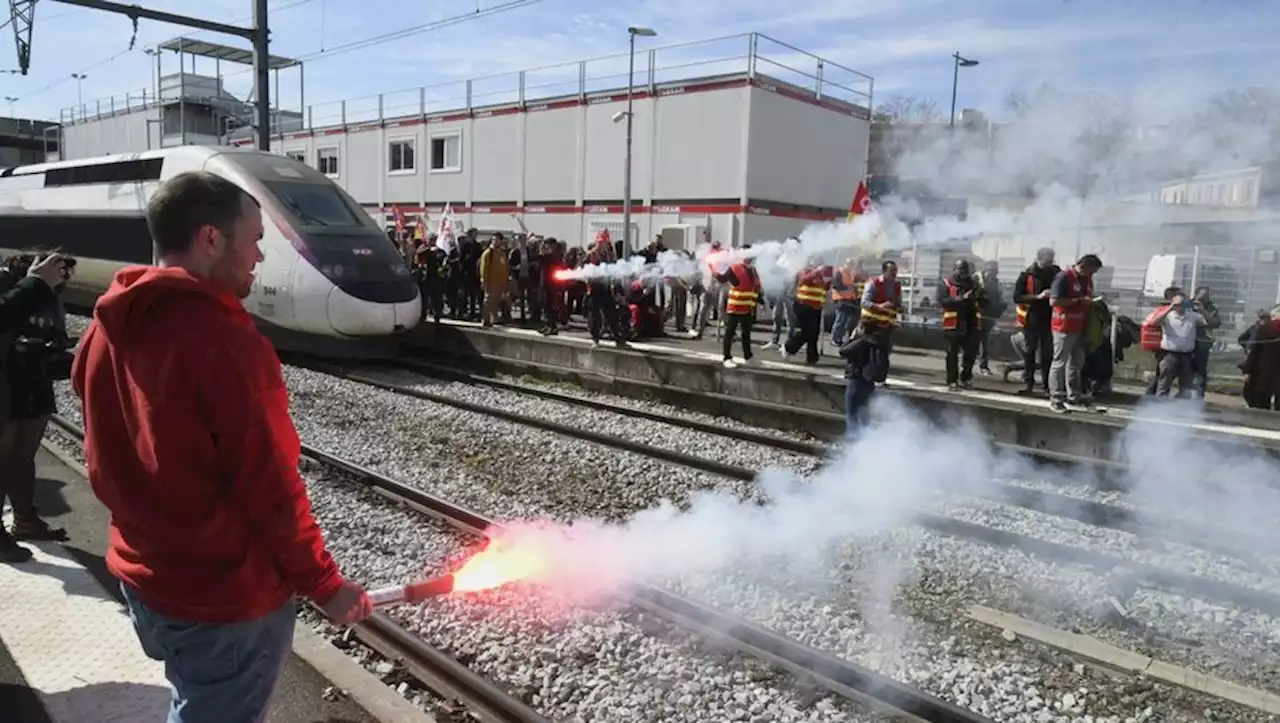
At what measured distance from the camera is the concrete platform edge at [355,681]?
3738 mm

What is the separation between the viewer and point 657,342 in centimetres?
1538

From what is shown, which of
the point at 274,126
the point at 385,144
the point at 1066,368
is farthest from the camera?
the point at 274,126

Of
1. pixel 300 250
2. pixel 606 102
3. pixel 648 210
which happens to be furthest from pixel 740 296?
pixel 606 102

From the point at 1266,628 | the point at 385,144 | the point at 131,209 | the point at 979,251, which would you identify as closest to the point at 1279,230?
the point at 1266,628

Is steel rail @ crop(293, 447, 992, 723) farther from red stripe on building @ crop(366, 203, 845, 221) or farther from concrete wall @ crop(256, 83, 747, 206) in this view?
concrete wall @ crop(256, 83, 747, 206)

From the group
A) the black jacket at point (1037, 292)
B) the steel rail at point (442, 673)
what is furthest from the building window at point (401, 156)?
the steel rail at point (442, 673)

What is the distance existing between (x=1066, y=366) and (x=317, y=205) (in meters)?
10.3

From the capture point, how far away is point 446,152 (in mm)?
30953

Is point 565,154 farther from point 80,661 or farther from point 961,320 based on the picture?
point 80,661

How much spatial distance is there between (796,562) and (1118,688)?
6.74ft

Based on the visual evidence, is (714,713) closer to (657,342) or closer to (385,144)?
(657,342)

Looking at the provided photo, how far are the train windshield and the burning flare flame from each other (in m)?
8.41

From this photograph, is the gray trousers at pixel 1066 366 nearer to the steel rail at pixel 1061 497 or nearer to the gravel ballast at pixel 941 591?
the steel rail at pixel 1061 497

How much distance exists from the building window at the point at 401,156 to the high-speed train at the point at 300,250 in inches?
632
